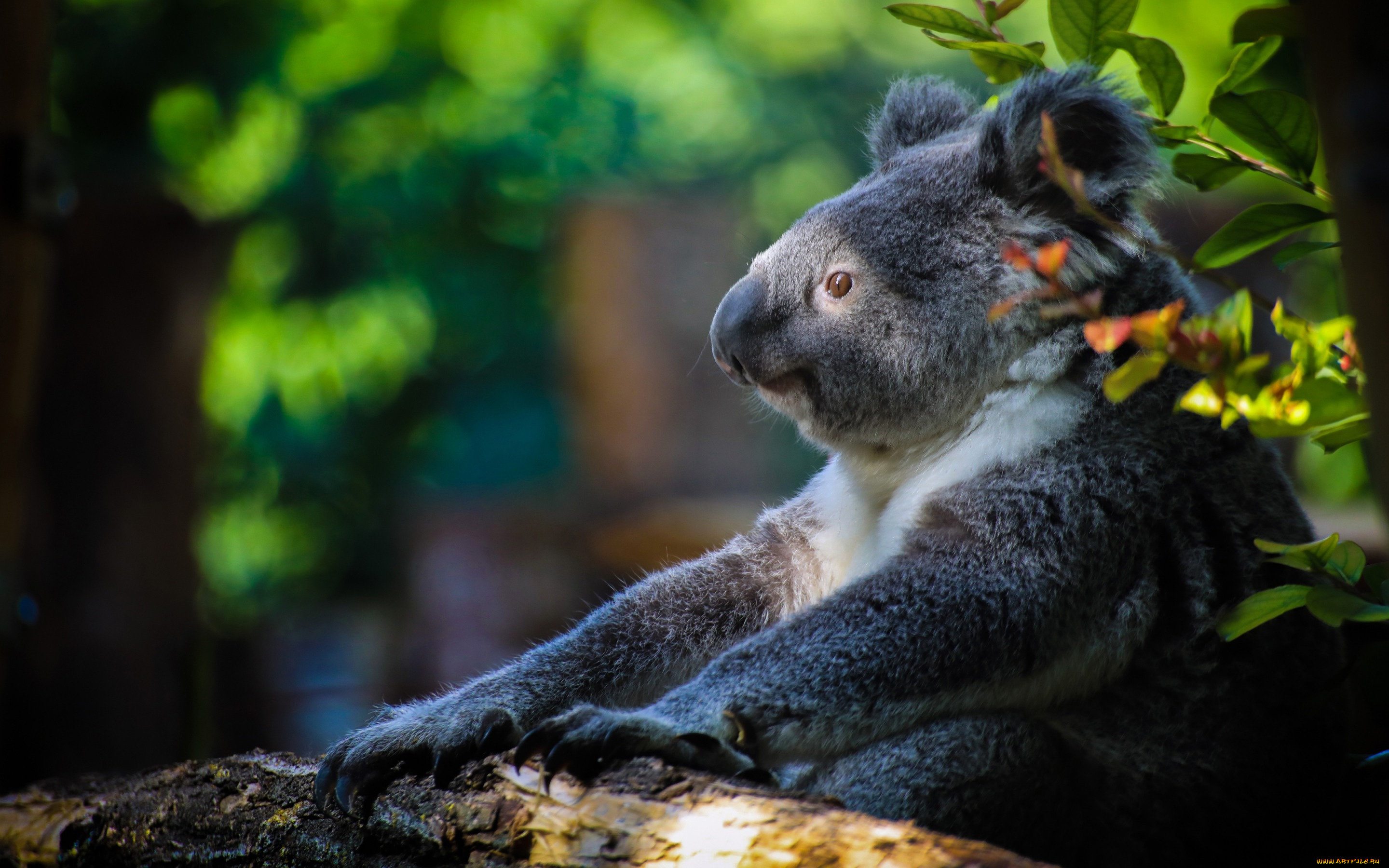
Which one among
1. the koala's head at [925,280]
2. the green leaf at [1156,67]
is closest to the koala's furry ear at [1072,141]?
the koala's head at [925,280]

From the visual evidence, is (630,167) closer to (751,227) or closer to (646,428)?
(751,227)

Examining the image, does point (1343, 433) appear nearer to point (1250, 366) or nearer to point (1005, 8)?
point (1250, 366)

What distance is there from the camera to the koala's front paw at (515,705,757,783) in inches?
65.6

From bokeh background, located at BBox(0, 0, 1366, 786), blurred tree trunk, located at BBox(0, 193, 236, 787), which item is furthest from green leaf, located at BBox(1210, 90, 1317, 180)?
blurred tree trunk, located at BBox(0, 193, 236, 787)

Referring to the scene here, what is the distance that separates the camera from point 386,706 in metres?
2.30

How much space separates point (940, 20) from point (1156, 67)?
Answer: 1.23 feet

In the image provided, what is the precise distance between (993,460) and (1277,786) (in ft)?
2.61

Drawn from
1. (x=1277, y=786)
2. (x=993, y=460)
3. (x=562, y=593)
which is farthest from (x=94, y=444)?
(x=1277, y=786)

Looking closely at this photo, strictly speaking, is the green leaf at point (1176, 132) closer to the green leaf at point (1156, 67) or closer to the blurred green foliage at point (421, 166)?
the green leaf at point (1156, 67)

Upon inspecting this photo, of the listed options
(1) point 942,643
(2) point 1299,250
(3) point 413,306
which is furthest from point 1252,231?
(3) point 413,306

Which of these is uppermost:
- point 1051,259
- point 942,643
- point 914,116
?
point 914,116

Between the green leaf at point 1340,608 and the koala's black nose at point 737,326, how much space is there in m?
1.16

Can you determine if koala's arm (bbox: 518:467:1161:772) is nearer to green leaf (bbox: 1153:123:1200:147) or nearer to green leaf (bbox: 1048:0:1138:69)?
green leaf (bbox: 1153:123:1200:147)

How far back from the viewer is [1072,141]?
2.12 metres
